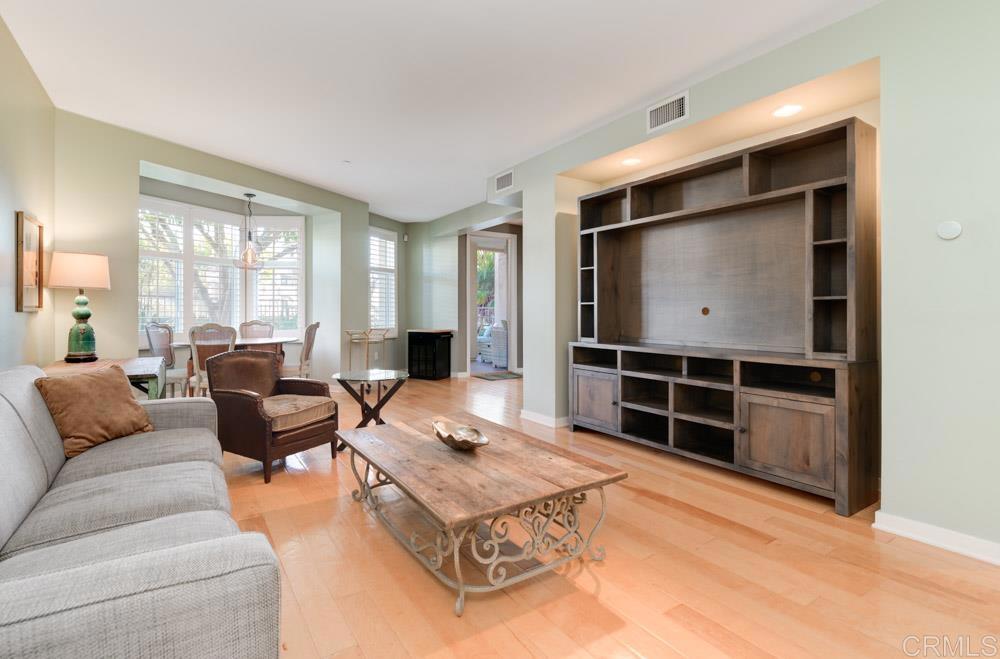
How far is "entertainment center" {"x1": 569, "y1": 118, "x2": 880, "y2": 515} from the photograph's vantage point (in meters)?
2.73

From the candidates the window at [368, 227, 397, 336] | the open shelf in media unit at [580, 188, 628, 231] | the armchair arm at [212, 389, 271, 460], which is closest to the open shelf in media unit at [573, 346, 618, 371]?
the open shelf in media unit at [580, 188, 628, 231]

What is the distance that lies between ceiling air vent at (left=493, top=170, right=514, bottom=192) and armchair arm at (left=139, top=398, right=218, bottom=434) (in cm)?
368

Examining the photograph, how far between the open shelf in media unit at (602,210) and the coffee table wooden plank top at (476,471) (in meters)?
2.54

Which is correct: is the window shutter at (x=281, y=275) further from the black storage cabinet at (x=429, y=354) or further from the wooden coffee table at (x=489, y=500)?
the wooden coffee table at (x=489, y=500)

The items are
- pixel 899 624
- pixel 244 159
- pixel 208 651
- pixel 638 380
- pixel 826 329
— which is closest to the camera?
pixel 208 651

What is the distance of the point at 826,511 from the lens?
2.70 meters

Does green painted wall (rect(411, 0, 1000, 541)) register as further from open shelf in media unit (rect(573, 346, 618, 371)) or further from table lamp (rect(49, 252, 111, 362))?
table lamp (rect(49, 252, 111, 362))

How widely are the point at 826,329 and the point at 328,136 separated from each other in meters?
4.26

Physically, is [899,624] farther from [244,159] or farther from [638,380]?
[244,159]

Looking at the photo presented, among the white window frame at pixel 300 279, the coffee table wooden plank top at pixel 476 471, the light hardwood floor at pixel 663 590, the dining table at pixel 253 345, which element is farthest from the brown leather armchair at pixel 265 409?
the white window frame at pixel 300 279

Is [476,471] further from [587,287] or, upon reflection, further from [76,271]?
[76,271]

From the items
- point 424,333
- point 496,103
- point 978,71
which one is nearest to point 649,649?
point 978,71

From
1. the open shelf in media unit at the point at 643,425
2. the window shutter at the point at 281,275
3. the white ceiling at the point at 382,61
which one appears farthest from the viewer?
the window shutter at the point at 281,275

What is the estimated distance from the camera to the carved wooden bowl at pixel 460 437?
2338mm
